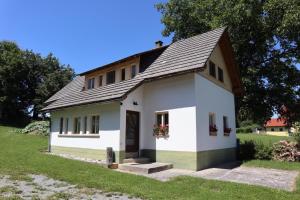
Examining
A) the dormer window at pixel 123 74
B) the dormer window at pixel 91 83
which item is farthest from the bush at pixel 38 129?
the dormer window at pixel 123 74

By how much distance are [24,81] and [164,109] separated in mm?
38839

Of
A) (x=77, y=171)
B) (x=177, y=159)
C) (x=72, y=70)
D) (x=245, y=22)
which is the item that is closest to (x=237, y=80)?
(x=245, y=22)

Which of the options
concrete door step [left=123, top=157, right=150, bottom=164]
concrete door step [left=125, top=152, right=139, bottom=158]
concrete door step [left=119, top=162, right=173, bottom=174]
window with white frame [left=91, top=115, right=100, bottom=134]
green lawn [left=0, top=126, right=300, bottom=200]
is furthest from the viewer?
window with white frame [left=91, top=115, right=100, bottom=134]

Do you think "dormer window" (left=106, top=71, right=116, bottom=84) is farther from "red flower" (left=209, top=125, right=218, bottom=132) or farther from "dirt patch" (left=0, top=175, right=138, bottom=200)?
"dirt patch" (left=0, top=175, right=138, bottom=200)

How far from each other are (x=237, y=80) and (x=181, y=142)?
867cm

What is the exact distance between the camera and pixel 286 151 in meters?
16.5

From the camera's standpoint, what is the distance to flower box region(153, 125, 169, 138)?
13617mm

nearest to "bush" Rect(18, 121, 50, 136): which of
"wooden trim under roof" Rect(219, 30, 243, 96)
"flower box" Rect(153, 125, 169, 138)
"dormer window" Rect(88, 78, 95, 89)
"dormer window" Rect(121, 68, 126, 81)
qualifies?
"dormer window" Rect(88, 78, 95, 89)

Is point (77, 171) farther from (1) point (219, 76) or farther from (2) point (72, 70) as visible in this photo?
(2) point (72, 70)

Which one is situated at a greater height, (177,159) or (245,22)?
(245,22)

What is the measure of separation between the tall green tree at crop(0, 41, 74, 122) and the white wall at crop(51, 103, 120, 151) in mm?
27910

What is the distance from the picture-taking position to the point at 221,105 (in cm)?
1634

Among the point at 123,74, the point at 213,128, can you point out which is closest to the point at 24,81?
the point at 123,74

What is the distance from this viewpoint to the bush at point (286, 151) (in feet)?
53.1
